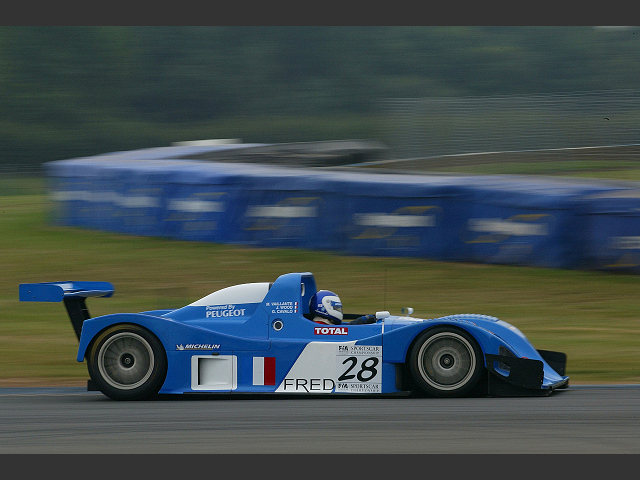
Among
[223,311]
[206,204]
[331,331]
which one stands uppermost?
[206,204]

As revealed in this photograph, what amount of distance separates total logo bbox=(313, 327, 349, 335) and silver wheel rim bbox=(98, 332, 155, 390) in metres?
1.35

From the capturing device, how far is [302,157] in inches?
975

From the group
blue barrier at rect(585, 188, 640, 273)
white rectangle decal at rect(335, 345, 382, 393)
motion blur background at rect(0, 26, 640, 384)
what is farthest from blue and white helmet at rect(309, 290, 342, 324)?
blue barrier at rect(585, 188, 640, 273)

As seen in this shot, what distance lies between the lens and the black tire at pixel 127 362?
8.50 meters

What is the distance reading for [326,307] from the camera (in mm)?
8734

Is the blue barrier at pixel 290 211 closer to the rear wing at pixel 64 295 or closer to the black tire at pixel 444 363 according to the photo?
the rear wing at pixel 64 295

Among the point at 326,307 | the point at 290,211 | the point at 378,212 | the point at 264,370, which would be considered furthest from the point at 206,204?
the point at 264,370

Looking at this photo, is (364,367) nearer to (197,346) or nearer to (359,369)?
(359,369)

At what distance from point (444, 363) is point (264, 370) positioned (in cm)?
142

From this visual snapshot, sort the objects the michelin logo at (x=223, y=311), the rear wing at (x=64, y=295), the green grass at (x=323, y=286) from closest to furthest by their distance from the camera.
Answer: the michelin logo at (x=223, y=311)
the rear wing at (x=64, y=295)
the green grass at (x=323, y=286)

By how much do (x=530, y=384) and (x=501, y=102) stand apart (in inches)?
592

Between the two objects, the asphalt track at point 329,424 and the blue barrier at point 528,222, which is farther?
the blue barrier at point 528,222

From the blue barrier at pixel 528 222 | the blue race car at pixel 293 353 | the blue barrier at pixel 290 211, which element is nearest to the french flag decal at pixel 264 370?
the blue race car at pixel 293 353

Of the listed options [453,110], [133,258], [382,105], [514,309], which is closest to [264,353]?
[514,309]
